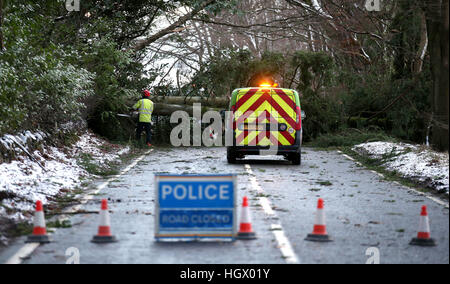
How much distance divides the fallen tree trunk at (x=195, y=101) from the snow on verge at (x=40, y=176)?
295 inches

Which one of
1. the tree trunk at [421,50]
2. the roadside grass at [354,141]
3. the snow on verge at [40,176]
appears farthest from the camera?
the tree trunk at [421,50]

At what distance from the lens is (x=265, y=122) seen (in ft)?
65.1

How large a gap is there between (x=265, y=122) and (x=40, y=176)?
22.0 feet

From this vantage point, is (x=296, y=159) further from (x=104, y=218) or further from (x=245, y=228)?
(x=104, y=218)

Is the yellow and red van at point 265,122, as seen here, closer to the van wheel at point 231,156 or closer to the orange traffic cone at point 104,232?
the van wheel at point 231,156

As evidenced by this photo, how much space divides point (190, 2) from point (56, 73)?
35.3ft

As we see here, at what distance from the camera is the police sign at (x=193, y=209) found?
30.3 feet

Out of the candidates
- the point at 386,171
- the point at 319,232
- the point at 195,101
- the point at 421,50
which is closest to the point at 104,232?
the point at 319,232

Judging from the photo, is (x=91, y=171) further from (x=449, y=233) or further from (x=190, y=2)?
(x=190, y=2)

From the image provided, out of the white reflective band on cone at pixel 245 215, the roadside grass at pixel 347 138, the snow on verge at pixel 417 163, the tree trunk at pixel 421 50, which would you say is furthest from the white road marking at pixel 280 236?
the tree trunk at pixel 421 50

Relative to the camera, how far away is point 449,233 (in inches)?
380

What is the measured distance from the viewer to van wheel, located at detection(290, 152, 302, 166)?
20.1 meters

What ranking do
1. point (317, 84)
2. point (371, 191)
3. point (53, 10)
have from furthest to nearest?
point (317, 84) → point (53, 10) → point (371, 191)
